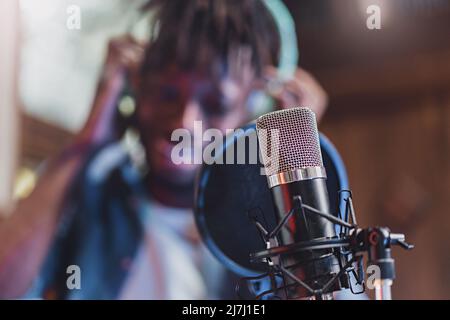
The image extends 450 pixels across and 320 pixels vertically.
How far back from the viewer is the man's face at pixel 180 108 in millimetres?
1426

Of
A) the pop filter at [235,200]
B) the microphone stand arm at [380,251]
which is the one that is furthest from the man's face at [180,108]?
the microphone stand arm at [380,251]

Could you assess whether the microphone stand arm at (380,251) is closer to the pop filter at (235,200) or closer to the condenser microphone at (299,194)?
the condenser microphone at (299,194)

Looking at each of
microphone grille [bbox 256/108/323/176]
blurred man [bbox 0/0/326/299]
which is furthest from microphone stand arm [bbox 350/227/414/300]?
blurred man [bbox 0/0/326/299]

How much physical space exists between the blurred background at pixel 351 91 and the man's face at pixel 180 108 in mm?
131

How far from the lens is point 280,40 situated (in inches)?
55.7

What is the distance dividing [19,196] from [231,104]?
49 cm

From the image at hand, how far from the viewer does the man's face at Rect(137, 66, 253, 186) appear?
1.43m

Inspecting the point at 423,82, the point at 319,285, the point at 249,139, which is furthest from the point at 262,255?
the point at 423,82

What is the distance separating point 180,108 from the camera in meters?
1.44

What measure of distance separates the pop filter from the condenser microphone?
140 mm

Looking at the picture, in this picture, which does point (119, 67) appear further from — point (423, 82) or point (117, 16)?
point (423, 82)

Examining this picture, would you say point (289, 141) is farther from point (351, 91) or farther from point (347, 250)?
point (351, 91)

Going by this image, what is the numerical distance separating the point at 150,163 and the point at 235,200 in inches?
20.3

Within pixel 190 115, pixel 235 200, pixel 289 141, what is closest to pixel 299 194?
pixel 289 141
